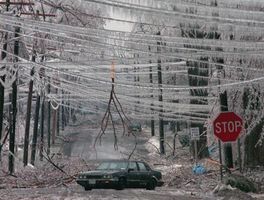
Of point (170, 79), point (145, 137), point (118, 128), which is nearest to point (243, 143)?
point (170, 79)

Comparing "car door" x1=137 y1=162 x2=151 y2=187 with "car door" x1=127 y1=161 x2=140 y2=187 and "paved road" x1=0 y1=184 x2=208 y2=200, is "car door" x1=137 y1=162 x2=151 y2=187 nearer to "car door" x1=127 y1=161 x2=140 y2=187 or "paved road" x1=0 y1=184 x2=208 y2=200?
"car door" x1=127 y1=161 x2=140 y2=187

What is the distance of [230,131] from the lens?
16234 mm

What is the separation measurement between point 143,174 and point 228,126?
667 centimetres

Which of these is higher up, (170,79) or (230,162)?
(170,79)

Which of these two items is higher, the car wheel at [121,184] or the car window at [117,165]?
the car window at [117,165]

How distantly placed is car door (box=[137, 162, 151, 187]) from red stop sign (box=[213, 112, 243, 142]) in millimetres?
6393

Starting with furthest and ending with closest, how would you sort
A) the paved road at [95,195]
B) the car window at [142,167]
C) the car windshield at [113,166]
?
the car window at [142,167] < the car windshield at [113,166] < the paved road at [95,195]

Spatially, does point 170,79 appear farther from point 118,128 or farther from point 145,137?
point 118,128

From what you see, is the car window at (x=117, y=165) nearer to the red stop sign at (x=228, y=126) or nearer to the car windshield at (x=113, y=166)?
the car windshield at (x=113, y=166)

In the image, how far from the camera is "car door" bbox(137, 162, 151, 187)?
21962 millimetres

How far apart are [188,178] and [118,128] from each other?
1783 inches

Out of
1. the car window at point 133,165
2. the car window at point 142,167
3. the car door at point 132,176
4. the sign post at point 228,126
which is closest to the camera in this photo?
the sign post at point 228,126

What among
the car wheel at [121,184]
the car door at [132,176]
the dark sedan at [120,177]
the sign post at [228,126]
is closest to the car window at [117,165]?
the dark sedan at [120,177]

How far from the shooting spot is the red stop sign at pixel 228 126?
16.2 meters
